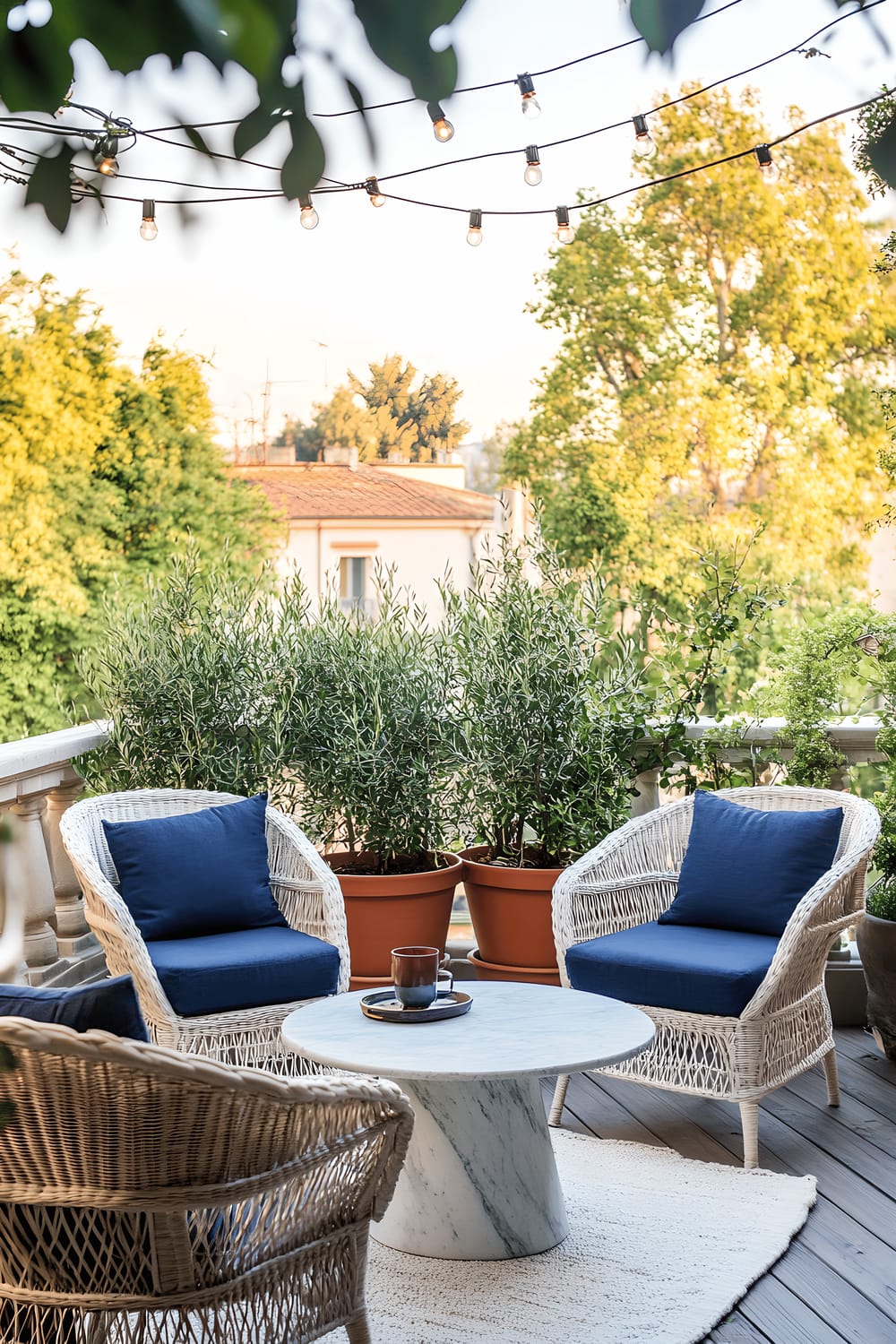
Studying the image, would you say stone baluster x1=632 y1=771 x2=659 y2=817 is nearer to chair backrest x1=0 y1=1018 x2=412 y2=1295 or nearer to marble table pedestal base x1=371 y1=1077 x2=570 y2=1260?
marble table pedestal base x1=371 y1=1077 x2=570 y2=1260

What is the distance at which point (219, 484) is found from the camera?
19.4 metres

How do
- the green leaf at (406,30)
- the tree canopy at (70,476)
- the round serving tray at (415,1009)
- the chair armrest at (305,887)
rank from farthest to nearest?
the tree canopy at (70,476)
the chair armrest at (305,887)
the round serving tray at (415,1009)
the green leaf at (406,30)

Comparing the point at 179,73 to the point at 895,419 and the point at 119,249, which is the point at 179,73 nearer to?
the point at 895,419

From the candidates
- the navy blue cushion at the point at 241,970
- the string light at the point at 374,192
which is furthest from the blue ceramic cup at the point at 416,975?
the string light at the point at 374,192

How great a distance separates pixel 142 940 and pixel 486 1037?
97 centimetres

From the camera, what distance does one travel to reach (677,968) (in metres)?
2.97

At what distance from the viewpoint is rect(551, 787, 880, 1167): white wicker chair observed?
2.90 meters

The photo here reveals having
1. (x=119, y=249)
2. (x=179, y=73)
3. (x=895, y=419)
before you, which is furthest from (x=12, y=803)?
(x=119, y=249)

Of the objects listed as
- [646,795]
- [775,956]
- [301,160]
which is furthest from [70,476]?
[301,160]

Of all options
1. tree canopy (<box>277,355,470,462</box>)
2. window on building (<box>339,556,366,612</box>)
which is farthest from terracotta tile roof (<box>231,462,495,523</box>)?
window on building (<box>339,556,366,612</box>)

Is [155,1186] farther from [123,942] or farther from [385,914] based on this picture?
[385,914]

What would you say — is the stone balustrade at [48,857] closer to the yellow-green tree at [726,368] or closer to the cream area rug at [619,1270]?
the cream area rug at [619,1270]

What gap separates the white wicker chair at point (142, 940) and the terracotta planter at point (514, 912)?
0.65m

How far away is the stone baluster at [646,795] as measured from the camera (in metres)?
4.16
